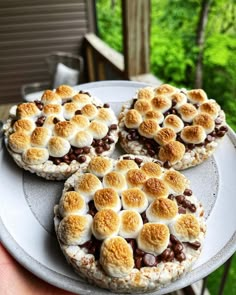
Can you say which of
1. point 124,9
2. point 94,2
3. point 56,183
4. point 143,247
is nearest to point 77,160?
point 56,183

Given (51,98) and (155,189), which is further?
(51,98)

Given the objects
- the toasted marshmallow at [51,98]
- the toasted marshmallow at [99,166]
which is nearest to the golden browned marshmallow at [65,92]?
the toasted marshmallow at [51,98]

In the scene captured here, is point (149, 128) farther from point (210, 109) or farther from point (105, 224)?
point (105, 224)

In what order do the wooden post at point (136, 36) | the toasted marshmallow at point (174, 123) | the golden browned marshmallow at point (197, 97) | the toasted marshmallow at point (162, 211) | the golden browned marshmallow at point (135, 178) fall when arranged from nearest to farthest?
the toasted marshmallow at point (162, 211)
the golden browned marshmallow at point (135, 178)
the toasted marshmallow at point (174, 123)
the golden browned marshmallow at point (197, 97)
the wooden post at point (136, 36)

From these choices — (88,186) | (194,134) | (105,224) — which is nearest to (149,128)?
(194,134)

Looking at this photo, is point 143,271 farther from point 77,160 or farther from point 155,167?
point 77,160

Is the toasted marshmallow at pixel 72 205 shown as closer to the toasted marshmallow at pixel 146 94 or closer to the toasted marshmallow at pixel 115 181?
the toasted marshmallow at pixel 115 181
